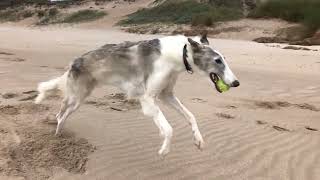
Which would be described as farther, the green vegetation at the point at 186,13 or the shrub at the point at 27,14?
the shrub at the point at 27,14

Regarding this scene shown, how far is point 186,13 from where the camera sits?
3203cm

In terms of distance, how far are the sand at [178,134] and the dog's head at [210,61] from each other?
167mm

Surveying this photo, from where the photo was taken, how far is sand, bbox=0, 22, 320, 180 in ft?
21.7

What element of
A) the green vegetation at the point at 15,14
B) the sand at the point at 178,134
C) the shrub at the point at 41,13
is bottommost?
the green vegetation at the point at 15,14

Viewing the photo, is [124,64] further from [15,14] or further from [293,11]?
[15,14]


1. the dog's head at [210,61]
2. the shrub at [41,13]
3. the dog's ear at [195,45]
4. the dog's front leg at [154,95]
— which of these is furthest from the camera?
the shrub at [41,13]

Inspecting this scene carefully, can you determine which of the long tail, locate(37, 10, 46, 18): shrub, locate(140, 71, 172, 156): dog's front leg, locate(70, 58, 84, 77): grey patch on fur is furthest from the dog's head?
locate(37, 10, 46, 18): shrub

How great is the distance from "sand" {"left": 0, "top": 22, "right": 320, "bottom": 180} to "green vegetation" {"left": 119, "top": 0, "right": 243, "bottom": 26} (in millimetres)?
15803

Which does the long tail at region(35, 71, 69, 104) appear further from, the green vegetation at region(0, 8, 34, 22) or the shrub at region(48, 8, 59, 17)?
the green vegetation at region(0, 8, 34, 22)

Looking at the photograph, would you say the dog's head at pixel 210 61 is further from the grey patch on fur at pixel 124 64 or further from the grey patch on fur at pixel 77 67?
the grey patch on fur at pixel 77 67

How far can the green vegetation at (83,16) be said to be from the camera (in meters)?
37.2

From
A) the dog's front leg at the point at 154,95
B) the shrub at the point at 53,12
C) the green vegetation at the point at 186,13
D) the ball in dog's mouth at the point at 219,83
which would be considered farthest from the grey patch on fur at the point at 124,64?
the shrub at the point at 53,12

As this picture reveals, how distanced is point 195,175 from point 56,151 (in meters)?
1.61

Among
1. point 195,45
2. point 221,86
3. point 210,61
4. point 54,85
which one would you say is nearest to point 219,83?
point 221,86
